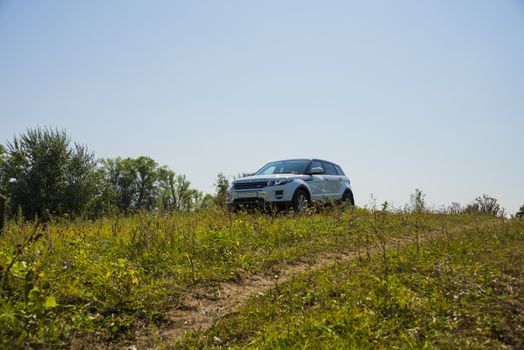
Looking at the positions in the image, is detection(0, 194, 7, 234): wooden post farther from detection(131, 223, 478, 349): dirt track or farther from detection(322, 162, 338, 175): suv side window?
detection(322, 162, 338, 175): suv side window

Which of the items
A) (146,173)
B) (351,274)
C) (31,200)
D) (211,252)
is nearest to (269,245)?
(211,252)

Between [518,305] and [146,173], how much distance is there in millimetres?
64962

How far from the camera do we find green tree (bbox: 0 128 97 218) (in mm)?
28219

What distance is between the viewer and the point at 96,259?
231 inches

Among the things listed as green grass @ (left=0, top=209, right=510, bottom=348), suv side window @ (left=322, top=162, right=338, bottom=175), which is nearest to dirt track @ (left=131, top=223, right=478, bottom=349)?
green grass @ (left=0, top=209, right=510, bottom=348)

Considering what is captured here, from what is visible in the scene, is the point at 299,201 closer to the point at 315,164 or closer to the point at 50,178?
the point at 315,164

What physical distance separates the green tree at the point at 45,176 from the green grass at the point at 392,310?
26.5 m

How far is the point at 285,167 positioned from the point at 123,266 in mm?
8326

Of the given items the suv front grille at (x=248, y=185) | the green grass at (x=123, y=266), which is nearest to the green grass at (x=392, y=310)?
the green grass at (x=123, y=266)

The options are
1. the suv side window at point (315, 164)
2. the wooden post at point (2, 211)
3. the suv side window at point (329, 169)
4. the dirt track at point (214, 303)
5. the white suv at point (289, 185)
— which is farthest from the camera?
the suv side window at point (329, 169)

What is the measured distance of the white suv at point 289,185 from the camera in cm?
1149

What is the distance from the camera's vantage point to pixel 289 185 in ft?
38.1

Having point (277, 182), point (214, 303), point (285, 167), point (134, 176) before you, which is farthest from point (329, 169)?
point (134, 176)

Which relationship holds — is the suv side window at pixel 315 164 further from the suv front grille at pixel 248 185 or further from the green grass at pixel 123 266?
the green grass at pixel 123 266
